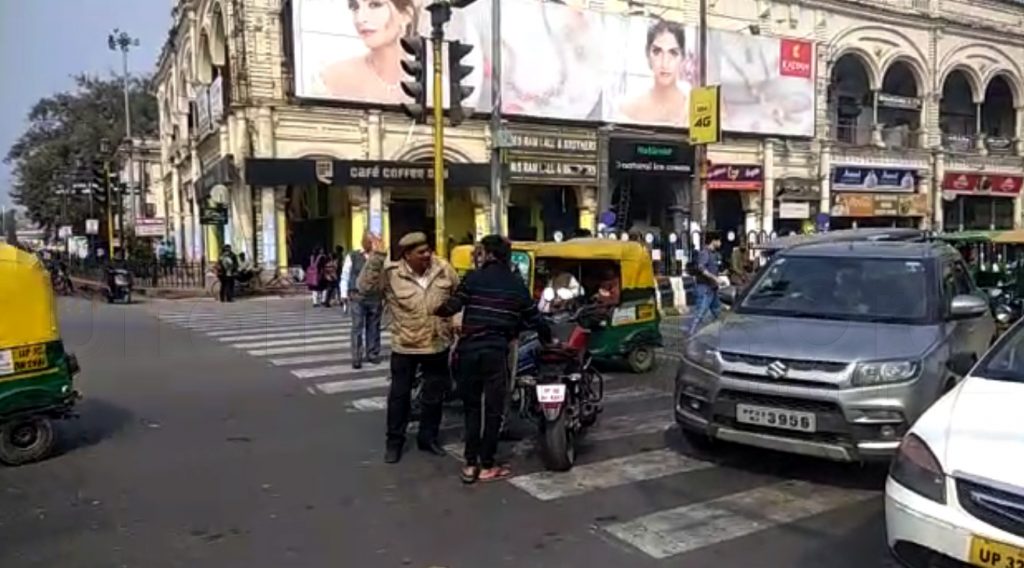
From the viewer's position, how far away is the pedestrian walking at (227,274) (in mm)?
23641

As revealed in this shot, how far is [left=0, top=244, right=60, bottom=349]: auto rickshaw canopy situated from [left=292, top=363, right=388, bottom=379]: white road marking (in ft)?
12.9

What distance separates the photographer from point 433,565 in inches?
174

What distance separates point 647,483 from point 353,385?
4748mm

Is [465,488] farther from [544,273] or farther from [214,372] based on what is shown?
[214,372]

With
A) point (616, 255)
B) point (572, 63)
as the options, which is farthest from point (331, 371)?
point (572, 63)

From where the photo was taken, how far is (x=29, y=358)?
652cm

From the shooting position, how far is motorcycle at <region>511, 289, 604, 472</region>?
6.08 m

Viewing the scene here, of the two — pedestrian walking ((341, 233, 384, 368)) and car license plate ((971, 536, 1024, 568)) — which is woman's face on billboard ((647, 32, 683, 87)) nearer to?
pedestrian walking ((341, 233, 384, 368))

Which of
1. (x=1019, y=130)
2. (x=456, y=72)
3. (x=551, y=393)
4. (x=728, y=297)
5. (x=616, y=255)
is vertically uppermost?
(x=1019, y=130)

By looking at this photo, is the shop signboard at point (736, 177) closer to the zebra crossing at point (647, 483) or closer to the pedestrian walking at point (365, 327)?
the pedestrian walking at point (365, 327)

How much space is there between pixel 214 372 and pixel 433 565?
23.8 feet

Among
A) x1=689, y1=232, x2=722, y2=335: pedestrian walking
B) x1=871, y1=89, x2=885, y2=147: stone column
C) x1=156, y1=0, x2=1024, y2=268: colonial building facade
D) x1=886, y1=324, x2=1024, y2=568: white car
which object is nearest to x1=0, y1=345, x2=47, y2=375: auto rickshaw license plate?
x1=886, y1=324, x2=1024, y2=568: white car

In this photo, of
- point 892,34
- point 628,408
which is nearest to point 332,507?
point 628,408

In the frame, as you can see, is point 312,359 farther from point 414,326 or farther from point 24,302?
point 414,326
